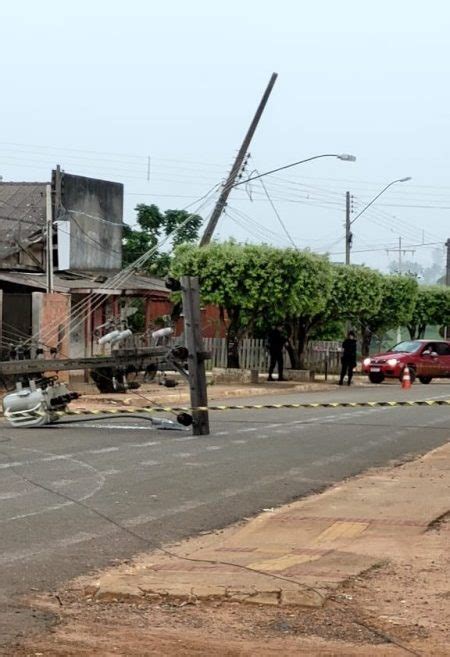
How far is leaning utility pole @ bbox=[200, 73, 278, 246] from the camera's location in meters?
36.8

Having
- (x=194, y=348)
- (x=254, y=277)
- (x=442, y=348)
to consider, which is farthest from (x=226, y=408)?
(x=442, y=348)

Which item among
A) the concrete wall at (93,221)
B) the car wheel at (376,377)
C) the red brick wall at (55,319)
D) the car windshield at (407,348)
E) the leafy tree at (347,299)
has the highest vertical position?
the concrete wall at (93,221)

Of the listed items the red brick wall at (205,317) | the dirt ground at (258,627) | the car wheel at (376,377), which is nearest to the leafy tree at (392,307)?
the red brick wall at (205,317)

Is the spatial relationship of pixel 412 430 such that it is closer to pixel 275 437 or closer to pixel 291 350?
pixel 275 437

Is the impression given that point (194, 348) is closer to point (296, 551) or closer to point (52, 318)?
point (296, 551)

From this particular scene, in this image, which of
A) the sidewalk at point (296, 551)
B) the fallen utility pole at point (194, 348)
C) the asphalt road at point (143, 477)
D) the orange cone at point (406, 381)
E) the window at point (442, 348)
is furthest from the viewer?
the window at point (442, 348)

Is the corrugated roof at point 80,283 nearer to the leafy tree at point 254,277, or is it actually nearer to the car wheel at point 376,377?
the leafy tree at point 254,277

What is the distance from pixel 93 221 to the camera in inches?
1750

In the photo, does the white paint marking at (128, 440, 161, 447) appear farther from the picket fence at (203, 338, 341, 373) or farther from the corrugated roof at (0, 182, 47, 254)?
the picket fence at (203, 338, 341, 373)

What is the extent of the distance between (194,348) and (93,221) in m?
27.6

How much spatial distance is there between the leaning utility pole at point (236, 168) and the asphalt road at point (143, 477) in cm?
1564

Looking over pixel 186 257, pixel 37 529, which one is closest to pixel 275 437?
pixel 37 529

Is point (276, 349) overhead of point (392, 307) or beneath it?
beneath

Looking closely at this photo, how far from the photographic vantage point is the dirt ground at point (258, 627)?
5.85 meters
